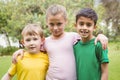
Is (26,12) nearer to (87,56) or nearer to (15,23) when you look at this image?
(15,23)

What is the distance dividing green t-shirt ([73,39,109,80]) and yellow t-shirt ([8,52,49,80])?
30 centimetres

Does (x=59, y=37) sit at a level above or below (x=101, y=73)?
above

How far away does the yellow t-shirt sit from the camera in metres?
2.78

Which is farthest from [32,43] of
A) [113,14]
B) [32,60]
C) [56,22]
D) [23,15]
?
[113,14]

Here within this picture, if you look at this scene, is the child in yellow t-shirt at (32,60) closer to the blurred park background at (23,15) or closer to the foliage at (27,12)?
the blurred park background at (23,15)

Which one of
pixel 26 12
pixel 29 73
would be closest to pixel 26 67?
pixel 29 73

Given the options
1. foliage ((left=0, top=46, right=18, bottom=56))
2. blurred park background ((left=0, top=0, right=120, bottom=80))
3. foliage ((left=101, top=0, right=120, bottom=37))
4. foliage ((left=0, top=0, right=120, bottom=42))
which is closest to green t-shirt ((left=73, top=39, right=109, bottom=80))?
blurred park background ((left=0, top=0, right=120, bottom=80))

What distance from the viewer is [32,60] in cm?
283

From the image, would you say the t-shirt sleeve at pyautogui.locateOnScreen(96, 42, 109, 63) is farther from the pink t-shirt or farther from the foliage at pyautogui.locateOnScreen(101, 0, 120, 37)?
the foliage at pyautogui.locateOnScreen(101, 0, 120, 37)

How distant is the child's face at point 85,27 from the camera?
267cm

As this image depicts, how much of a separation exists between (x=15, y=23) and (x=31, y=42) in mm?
10712

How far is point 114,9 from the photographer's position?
66.5ft

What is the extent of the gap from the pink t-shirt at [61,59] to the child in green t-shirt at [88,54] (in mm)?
54

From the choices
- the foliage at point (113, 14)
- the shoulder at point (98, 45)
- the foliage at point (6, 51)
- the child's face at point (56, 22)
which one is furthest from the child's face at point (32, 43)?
the foliage at point (113, 14)
